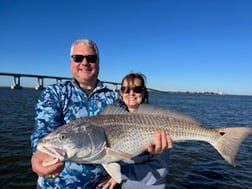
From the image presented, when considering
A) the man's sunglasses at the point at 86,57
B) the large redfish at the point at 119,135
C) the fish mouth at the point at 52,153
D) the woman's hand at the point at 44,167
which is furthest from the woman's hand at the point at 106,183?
the man's sunglasses at the point at 86,57

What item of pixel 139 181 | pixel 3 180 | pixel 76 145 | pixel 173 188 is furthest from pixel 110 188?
pixel 3 180

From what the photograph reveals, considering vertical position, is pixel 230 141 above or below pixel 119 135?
below

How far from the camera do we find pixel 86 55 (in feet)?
15.3

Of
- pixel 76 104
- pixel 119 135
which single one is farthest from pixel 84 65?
pixel 119 135

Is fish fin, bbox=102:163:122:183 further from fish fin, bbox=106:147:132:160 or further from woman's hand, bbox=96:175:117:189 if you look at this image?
woman's hand, bbox=96:175:117:189

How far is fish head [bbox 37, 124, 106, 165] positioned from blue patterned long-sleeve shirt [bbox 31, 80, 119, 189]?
585 millimetres

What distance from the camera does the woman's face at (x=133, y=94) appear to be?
584 centimetres

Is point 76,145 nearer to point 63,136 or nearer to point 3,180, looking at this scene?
point 63,136

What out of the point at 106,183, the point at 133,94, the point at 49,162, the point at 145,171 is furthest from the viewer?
the point at 133,94

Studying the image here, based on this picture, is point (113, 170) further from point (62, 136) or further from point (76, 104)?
point (76, 104)

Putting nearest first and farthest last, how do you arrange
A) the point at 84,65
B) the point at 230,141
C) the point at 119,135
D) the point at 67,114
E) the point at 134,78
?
the point at 119,135 → the point at 67,114 → the point at 84,65 → the point at 230,141 → the point at 134,78

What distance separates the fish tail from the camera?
493 centimetres

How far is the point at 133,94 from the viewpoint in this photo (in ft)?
19.3

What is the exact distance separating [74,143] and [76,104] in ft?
3.14
